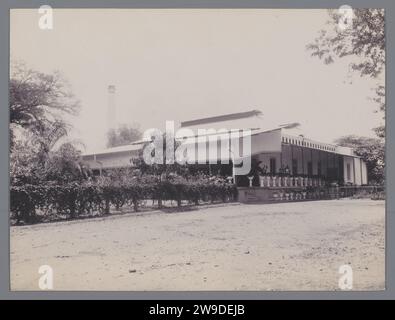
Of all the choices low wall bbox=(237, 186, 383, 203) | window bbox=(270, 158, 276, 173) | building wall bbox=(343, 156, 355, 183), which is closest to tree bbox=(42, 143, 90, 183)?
low wall bbox=(237, 186, 383, 203)

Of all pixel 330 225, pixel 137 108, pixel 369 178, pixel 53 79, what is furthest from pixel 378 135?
pixel 53 79

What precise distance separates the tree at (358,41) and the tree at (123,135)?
3.76 m

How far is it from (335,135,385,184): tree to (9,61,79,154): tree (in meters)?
5.49

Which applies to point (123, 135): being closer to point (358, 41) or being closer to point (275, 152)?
point (275, 152)

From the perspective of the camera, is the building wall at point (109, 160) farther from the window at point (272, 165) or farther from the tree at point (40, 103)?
the window at point (272, 165)

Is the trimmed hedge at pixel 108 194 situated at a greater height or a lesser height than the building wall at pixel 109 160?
lesser

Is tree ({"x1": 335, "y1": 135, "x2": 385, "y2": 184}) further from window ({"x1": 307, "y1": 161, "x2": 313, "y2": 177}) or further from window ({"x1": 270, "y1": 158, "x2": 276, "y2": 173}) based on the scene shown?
window ({"x1": 270, "y1": 158, "x2": 276, "y2": 173})

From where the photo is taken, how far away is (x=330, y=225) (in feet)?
31.8

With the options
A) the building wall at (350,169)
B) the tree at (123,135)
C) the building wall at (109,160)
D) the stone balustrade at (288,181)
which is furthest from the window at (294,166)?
the building wall at (109,160)

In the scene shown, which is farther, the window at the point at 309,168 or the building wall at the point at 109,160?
the window at the point at 309,168

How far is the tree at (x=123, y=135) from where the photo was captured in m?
9.65

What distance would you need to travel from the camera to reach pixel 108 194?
10477 mm

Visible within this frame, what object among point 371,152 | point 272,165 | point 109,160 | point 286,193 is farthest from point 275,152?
point 109,160

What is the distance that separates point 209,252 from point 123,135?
2845 mm
